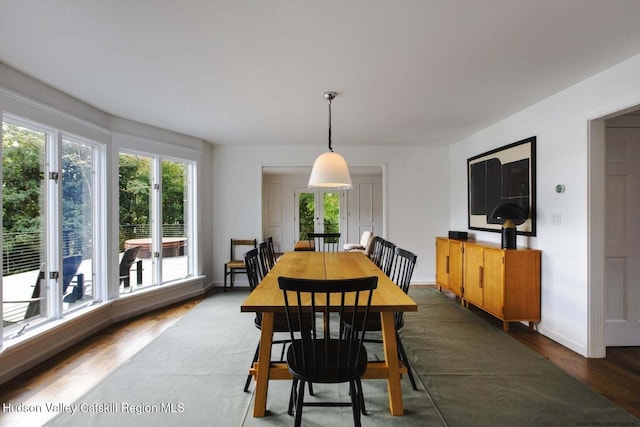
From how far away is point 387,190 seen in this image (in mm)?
4910

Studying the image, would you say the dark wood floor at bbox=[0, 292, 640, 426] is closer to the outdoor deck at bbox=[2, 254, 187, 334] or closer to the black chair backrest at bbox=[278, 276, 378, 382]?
the outdoor deck at bbox=[2, 254, 187, 334]

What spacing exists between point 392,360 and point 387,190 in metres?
3.44

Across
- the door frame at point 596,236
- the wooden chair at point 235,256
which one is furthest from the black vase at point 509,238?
the wooden chair at point 235,256

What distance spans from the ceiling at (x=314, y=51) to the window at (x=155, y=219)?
0.82 meters

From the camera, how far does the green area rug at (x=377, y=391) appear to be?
176 centimetres

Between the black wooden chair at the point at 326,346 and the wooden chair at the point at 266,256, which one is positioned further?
the wooden chair at the point at 266,256

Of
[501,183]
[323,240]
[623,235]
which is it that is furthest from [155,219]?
[623,235]

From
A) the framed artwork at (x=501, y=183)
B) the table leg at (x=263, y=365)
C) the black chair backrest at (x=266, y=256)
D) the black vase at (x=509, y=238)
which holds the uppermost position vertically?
the framed artwork at (x=501, y=183)

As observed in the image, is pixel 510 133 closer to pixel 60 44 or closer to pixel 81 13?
pixel 81 13

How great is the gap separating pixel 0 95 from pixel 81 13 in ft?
3.95

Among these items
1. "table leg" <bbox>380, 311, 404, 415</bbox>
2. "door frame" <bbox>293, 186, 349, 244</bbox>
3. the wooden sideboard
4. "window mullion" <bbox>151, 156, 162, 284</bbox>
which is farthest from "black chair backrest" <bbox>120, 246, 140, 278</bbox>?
"door frame" <bbox>293, 186, 349, 244</bbox>

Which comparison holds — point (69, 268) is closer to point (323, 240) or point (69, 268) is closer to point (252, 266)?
point (252, 266)

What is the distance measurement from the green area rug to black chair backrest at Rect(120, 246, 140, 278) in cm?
118

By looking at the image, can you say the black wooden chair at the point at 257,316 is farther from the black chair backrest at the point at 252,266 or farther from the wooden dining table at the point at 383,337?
the wooden dining table at the point at 383,337
